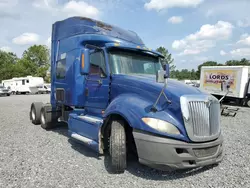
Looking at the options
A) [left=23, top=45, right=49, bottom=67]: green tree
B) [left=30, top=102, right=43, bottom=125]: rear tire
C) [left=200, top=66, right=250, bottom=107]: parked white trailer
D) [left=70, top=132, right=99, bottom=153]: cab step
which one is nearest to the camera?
[left=70, top=132, right=99, bottom=153]: cab step

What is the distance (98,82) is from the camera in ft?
16.4

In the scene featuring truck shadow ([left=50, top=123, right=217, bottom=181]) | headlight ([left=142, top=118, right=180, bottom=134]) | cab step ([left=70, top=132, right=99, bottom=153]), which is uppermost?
headlight ([left=142, top=118, right=180, bottom=134])

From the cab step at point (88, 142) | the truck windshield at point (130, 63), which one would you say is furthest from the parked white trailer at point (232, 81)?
the cab step at point (88, 142)

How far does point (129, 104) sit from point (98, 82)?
1476 millimetres

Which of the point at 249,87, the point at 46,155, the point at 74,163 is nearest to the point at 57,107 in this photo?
the point at 46,155

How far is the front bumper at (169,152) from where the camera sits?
3303mm

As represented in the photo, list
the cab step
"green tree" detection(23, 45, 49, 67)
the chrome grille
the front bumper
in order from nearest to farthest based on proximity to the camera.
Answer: the front bumper
the chrome grille
the cab step
"green tree" detection(23, 45, 49, 67)

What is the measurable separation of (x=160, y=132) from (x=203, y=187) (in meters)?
1.13

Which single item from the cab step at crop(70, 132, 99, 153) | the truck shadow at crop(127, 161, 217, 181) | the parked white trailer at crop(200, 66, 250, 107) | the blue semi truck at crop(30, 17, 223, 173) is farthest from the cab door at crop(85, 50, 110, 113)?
the parked white trailer at crop(200, 66, 250, 107)

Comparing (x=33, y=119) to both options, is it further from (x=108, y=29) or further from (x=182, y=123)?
(x=182, y=123)

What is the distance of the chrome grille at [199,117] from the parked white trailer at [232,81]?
1337 centimetres

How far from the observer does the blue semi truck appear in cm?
339

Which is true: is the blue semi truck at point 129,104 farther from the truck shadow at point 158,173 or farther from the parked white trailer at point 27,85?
the parked white trailer at point 27,85

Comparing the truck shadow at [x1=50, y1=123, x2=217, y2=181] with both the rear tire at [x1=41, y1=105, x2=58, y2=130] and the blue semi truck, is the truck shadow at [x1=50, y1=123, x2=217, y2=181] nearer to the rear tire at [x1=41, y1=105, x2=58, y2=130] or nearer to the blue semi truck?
the blue semi truck
